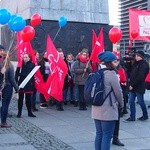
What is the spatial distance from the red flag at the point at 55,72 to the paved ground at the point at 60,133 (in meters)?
0.63

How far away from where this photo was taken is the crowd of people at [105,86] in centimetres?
604

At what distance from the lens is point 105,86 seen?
5.97m

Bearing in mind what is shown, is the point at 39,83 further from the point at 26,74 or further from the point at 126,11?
the point at 126,11

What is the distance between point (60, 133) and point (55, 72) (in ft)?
10.00

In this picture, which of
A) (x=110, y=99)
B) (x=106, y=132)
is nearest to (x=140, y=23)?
(x=110, y=99)

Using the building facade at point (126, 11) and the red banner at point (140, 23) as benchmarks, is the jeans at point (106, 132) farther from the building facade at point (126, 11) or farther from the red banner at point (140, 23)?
the building facade at point (126, 11)

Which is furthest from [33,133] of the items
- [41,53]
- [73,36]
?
[73,36]

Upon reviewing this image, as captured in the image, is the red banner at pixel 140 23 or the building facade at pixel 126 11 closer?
the red banner at pixel 140 23

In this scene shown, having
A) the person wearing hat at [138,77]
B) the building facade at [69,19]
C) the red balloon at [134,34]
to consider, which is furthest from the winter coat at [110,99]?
the building facade at [69,19]

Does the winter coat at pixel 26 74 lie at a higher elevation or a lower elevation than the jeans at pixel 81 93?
higher

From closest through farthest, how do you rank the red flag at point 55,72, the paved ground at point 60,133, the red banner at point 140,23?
1. the paved ground at point 60,133
2. the red flag at point 55,72
3. the red banner at point 140,23

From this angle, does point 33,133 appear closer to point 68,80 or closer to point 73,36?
point 68,80

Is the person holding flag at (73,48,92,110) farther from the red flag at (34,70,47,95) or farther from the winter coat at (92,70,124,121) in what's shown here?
the winter coat at (92,70,124,121)

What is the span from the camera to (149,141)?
312 inches
